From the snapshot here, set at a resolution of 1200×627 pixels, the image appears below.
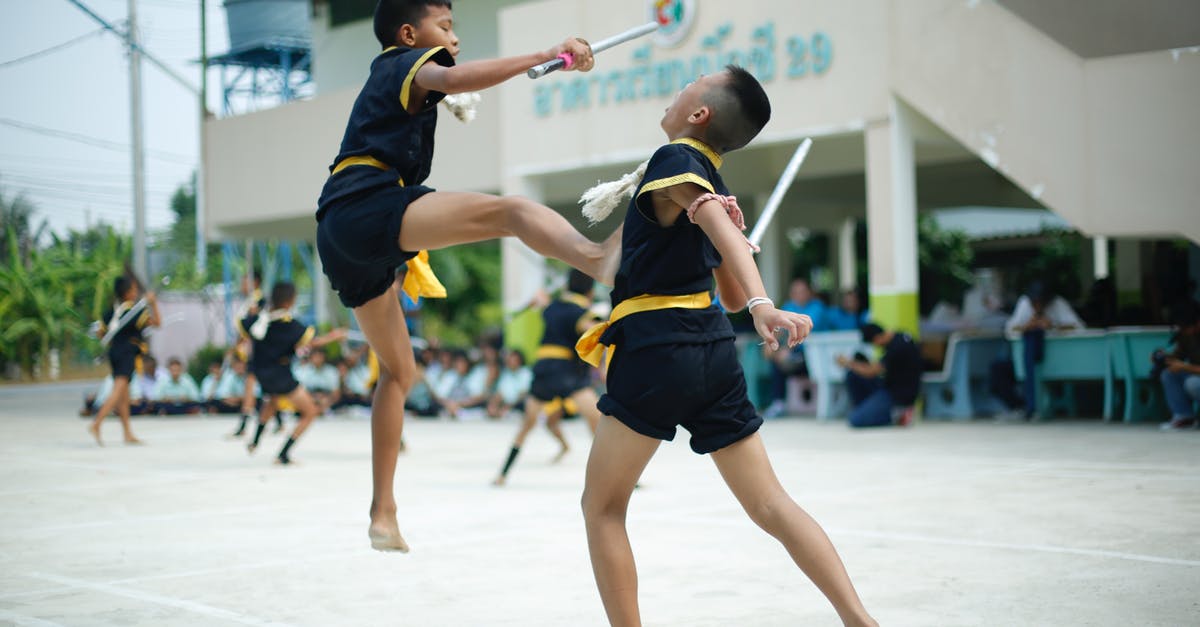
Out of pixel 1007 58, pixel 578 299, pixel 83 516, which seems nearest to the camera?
pixel 83 516

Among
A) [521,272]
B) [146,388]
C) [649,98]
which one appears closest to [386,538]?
[649,98]

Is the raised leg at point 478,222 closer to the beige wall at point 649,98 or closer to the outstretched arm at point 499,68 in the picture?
the outstretched arm at point 499,68

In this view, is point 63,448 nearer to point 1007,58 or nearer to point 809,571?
point 1007,58

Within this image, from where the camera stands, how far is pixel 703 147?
3693 mm

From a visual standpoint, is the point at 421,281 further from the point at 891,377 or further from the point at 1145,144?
the point at 1145,144

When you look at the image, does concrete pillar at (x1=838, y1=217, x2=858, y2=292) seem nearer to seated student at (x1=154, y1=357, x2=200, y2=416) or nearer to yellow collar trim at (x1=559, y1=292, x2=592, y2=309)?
seated student at (x1=154, y1=357, x2=200, y2=416)

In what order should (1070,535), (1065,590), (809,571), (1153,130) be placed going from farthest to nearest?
(1153,130)
(1070,535)
(1065,590)
(809,571)

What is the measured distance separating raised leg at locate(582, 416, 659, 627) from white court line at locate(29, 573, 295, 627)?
5.29ft

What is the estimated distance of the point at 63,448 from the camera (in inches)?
544

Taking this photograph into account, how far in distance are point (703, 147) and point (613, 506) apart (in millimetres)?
1117

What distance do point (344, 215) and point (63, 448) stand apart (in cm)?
1119

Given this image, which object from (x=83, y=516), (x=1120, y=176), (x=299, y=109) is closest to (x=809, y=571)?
(x=83, y=516)

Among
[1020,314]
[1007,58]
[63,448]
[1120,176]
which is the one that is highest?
[1007,58]

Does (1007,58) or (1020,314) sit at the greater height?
(1007,58)
